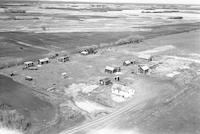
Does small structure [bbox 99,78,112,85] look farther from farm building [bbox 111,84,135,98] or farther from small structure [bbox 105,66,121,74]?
small structure [bbox 105,66,121,74]

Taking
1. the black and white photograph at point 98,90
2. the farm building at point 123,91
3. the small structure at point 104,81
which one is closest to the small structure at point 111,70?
the black and white photograph at point 98,90

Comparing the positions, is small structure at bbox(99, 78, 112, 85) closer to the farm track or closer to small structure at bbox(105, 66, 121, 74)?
small structure at bbox(105, 66, 121, 74)

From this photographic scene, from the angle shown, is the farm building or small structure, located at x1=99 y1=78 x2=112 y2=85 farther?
small structure, located at x1=99 y1=78 x2=112 y2=85

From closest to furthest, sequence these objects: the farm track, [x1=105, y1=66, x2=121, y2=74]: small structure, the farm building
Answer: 1. the farm track
2. the farm building
3. [x1=105, y1=66, x2=121, y2=74]: small structure

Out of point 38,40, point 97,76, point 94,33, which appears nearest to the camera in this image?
point 97,76

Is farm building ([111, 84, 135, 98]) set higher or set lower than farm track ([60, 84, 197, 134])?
Answer: higher

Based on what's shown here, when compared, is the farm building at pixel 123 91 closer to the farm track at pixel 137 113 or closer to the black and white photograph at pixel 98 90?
the black and white photograph at pixel 98 90

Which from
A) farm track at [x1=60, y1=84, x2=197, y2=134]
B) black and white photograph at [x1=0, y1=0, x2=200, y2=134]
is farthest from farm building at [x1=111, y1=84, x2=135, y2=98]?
farm track at [x1=60, y1=84, x2=197, y2=134]

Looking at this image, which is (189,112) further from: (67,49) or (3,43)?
(3,43)

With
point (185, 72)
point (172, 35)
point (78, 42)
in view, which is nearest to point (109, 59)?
point (185, 72)

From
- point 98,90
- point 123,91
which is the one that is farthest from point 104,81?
point 123,91

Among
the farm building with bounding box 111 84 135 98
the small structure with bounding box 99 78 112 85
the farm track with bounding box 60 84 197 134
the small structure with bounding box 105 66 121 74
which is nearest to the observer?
the farm track with bounding box 60 84 197 134
